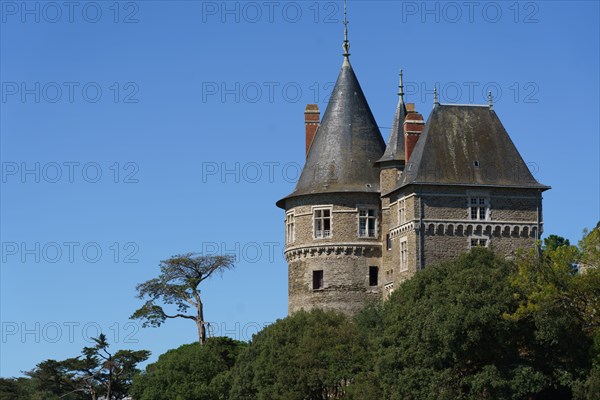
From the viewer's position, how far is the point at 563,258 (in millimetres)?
56438

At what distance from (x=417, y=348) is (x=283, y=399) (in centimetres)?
846

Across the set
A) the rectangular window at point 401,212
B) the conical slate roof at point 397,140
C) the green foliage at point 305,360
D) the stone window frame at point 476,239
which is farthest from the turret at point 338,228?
the green foliage at point 305,360

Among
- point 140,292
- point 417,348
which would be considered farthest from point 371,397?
point 140,292

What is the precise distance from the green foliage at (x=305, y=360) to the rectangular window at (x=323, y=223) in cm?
818

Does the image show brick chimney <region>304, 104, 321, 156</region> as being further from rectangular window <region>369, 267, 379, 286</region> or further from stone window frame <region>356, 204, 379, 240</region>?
rectangular window <region>369, 267, 379, 286</region>

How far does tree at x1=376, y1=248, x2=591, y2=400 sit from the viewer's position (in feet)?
184

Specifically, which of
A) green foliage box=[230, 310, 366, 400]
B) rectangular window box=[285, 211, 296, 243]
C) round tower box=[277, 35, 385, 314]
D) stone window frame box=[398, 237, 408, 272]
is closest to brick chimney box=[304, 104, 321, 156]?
round tower box=[277, 35, 385, 314]

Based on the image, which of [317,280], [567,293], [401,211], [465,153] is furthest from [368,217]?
[567,293]

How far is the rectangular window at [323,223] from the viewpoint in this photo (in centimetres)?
7569

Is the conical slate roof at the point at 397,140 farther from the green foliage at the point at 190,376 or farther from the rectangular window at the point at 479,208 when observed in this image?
the green foliage at the point at 190,376

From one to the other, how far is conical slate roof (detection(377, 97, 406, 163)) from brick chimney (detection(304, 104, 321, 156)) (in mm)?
5105

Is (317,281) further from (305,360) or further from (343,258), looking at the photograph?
(305,360)

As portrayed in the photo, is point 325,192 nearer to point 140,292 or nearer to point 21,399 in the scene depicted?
point 140,292

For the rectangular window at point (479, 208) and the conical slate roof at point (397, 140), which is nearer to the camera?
the rectangular window at point (479, 208)
